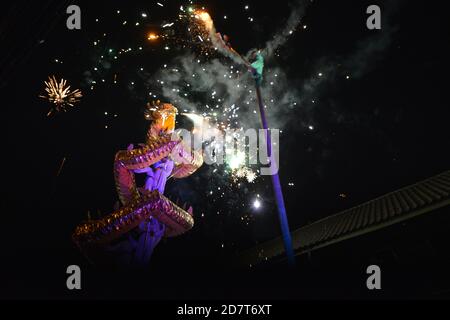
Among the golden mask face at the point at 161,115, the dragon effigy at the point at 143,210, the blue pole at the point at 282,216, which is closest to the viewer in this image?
the blue pole at the point at 282,216

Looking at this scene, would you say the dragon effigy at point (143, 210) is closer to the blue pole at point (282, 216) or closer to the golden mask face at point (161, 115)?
the golden mask face at point (161, 115)

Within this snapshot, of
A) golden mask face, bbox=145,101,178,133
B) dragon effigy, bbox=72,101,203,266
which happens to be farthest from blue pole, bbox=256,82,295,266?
golden mask face, bbox=145,101,178,133

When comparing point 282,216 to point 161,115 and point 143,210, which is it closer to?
point 143,210

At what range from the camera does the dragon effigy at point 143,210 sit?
9461 millimetres

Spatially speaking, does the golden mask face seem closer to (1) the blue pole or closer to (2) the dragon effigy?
(2) the dragon effigy

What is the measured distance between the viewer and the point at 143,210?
9.46m

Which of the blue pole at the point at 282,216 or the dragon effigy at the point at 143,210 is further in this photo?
the dragon effigy at the point at 143,210

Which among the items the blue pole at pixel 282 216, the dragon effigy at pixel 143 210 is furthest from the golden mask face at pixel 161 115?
the blue pole at pixel 282 216

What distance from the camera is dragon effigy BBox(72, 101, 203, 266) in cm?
946

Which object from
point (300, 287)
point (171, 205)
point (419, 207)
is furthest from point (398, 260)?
point (171, 205)

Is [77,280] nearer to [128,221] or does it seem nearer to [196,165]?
[128,221]

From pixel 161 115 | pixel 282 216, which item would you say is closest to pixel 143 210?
pixel 161 115
